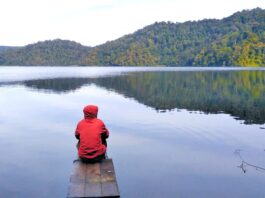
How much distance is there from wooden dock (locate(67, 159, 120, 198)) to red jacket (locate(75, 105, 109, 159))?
0.38 m

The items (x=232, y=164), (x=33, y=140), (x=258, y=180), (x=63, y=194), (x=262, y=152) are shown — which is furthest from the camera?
(x=33, y=140)

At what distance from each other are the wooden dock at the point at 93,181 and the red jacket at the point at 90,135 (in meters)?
0.38

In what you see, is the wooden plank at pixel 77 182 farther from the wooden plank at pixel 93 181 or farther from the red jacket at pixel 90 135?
the red jacket at pixel 90 135

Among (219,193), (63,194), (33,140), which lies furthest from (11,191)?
(33,140)

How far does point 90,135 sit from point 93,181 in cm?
182

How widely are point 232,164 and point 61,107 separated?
22788 millimetres

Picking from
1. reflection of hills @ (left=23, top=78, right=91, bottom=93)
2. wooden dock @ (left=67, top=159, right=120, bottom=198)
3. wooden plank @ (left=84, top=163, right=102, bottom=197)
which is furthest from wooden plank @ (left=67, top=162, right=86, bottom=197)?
reflection of hills @ (left=23, top=78, right=91, bottom=93)

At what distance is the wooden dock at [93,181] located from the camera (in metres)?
9.98

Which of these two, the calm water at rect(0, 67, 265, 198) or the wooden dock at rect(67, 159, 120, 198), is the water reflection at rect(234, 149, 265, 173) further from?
the wooden dock at rect(67, 159, 120, 198)

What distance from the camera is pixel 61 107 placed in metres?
36.3

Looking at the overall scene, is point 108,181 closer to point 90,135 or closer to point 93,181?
point 93,181

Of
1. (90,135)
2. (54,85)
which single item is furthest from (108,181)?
(54,85)

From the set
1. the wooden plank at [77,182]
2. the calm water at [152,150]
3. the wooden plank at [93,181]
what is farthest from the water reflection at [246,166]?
the wooden plank at [77,182]

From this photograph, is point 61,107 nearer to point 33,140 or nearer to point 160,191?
point 33,140
